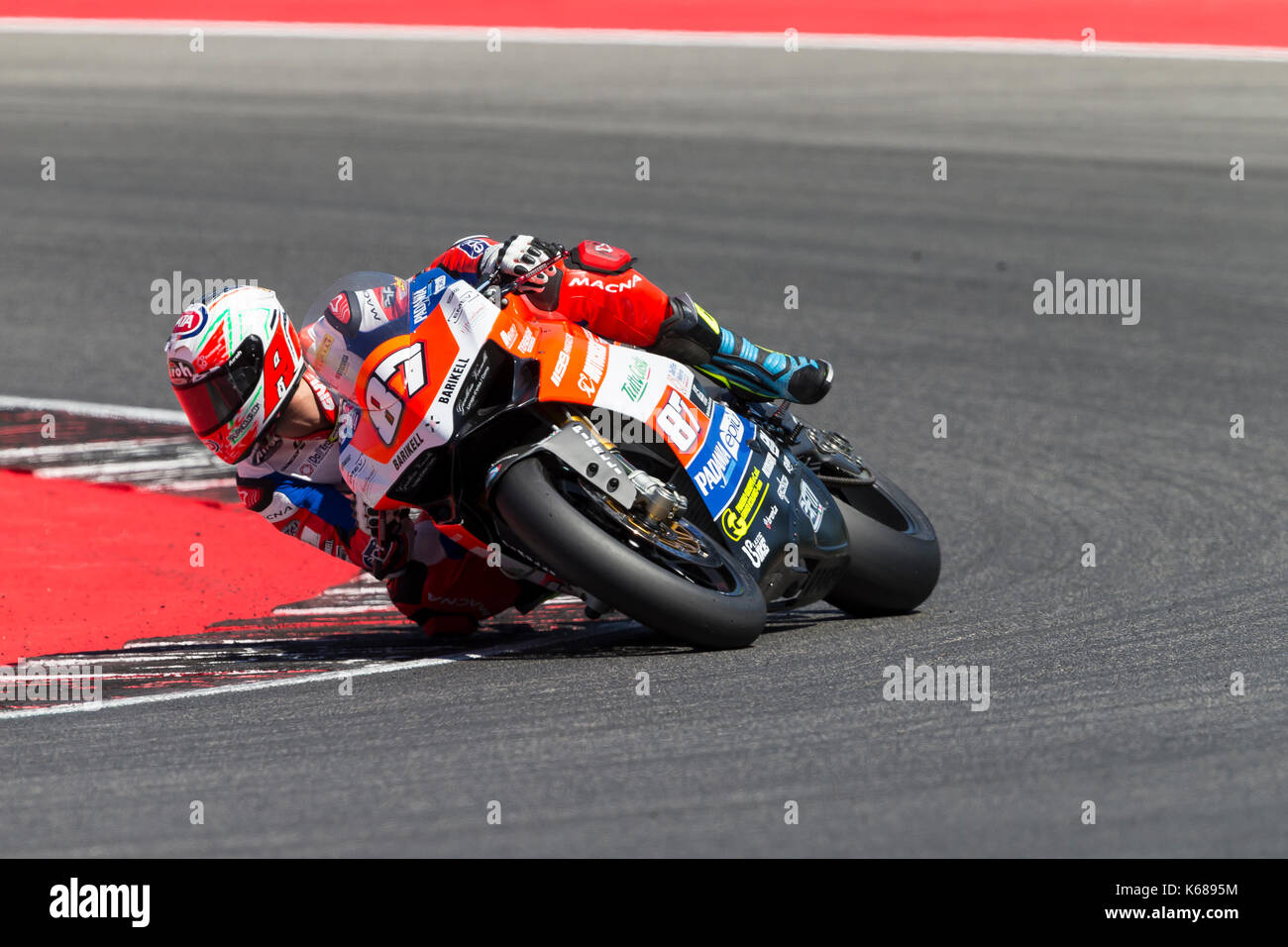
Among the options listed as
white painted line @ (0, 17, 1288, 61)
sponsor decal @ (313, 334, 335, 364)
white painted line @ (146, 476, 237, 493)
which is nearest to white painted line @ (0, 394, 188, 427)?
white painted line @ (146, 476, 237, 493)

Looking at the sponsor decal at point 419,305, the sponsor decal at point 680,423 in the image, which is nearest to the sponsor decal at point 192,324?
the sponsor decal at point 419,305

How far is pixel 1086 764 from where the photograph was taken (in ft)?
15.1

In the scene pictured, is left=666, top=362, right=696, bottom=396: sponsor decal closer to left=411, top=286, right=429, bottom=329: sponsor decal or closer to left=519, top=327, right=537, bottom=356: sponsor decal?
left=519, top=327, right=537, bottom=356: sponsor decal

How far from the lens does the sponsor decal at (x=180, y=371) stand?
5.94 m

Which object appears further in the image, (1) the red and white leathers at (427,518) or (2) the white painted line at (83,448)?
(2) the white painted line at (83,448)

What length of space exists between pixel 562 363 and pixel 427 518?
96cm

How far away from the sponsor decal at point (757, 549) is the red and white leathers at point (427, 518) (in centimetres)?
83

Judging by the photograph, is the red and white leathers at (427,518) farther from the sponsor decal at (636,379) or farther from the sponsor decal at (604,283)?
the sponsor decal at (636,379)

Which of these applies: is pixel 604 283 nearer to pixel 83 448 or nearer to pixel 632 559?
pixel 632 559

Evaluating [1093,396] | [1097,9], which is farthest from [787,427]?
[1097,9]

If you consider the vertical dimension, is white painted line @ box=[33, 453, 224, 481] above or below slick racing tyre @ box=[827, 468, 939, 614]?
above

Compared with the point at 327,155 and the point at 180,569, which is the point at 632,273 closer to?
the point at 180,569

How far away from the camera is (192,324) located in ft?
19.5

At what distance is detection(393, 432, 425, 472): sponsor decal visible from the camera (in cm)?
575
